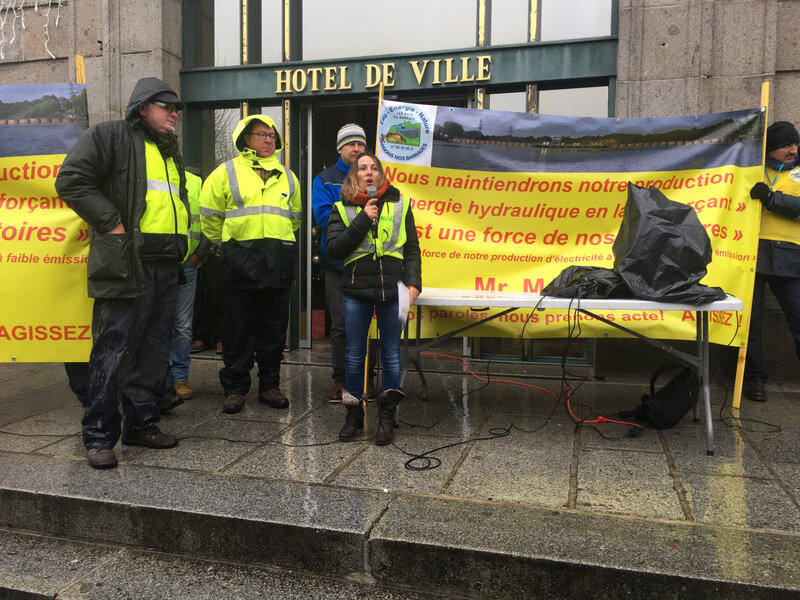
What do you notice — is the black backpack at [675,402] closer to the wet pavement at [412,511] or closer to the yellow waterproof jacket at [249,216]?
the wet pavement at [412,511]

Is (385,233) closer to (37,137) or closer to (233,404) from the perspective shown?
(233,404)

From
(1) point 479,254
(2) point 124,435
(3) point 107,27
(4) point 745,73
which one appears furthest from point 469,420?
(3) point 107,27

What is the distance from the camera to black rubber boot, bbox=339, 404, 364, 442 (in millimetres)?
4211

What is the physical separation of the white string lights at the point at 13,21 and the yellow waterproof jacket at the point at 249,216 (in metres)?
4.16

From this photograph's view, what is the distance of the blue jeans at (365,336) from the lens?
13.6ft

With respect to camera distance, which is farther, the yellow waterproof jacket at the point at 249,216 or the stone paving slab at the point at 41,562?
the yellow waterproof jacket at the point at 249,216

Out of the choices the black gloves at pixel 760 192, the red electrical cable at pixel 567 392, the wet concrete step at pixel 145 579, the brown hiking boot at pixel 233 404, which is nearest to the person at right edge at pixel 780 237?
the black gloves at pixel 760 192

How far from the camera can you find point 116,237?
3699 millimetres

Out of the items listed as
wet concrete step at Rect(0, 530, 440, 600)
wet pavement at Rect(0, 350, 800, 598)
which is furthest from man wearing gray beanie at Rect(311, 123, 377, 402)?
wet concrete step at Rect(0, 530, 440, 600)

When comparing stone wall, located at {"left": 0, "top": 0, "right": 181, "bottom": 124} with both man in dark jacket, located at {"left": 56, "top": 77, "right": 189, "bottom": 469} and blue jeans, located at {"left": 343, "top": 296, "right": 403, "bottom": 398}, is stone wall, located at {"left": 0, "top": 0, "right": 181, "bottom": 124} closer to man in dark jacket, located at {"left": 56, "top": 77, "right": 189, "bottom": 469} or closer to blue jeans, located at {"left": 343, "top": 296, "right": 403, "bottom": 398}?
man in dark jacket, located at {"left": 56, "top": 77, "right": 189, "bottom": 469}

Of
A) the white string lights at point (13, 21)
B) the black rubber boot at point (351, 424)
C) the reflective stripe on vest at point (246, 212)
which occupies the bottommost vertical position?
the black rubber boot at point (351, 424)

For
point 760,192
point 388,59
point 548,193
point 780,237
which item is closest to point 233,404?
point 548,193

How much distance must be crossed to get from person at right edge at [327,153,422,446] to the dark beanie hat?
2.94m

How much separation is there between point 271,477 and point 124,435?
1171mm
